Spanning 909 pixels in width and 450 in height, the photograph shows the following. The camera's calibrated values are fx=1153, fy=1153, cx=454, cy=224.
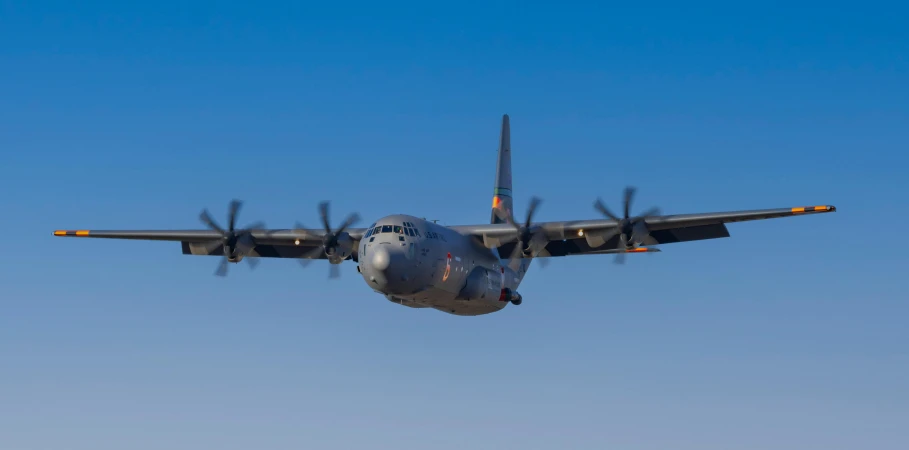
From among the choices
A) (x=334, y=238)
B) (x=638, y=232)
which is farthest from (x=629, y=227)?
(x=334, y=238)

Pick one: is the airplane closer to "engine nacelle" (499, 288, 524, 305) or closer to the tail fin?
"engine nacelle" (499, 288, 524, 305)

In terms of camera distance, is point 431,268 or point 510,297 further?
point 510,297

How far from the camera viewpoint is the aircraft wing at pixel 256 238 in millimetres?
49062

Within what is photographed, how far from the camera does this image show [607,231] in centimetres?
4575

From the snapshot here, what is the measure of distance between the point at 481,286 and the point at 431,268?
3597mm

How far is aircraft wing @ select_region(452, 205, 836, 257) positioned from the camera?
43594 mm

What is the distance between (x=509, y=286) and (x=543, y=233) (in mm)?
3735

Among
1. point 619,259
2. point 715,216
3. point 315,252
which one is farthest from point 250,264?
point 715,216

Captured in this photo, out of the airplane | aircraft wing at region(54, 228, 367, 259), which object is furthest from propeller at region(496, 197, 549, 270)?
aircraft wing at region(54, 228, 367, 259)

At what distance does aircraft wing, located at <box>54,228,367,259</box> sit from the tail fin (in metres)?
9.11

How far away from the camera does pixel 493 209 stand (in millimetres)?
56031

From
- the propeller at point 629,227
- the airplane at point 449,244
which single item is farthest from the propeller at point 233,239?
the propeller at point 629,227

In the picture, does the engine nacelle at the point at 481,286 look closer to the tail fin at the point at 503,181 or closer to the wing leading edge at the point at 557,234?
the wing leading edge at the point at 557,234

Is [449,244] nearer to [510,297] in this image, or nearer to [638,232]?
[510,297]
